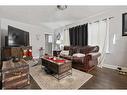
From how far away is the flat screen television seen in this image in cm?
396

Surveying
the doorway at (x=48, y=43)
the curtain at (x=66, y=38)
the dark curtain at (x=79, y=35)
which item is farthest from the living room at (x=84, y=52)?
the doorway at (x=48, y=43)

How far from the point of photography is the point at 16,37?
434 cm

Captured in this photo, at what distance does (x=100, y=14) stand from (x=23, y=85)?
3841 mm

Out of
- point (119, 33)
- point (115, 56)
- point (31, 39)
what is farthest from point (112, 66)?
point (31, 39)

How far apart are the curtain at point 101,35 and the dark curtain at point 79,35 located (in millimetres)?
265

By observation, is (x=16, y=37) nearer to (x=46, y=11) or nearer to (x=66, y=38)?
(x=46, y=11)

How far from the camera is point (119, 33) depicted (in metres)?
3.57

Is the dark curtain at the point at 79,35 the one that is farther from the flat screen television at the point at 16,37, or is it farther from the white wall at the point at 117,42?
the flat screen television at the point at 16,37

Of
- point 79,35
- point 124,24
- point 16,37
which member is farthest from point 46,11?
point 124,24

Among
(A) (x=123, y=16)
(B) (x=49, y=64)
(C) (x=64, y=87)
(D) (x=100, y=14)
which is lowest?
(C) (x=64, y=87)

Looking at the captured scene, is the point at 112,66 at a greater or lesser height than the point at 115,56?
lesser

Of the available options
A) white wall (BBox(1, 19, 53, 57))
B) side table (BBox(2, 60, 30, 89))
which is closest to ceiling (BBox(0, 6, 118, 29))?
white wall (BBox(1, 19, 53, 57))

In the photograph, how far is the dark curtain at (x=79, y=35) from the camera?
4.84 meters

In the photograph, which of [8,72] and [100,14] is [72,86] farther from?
[100,14]
